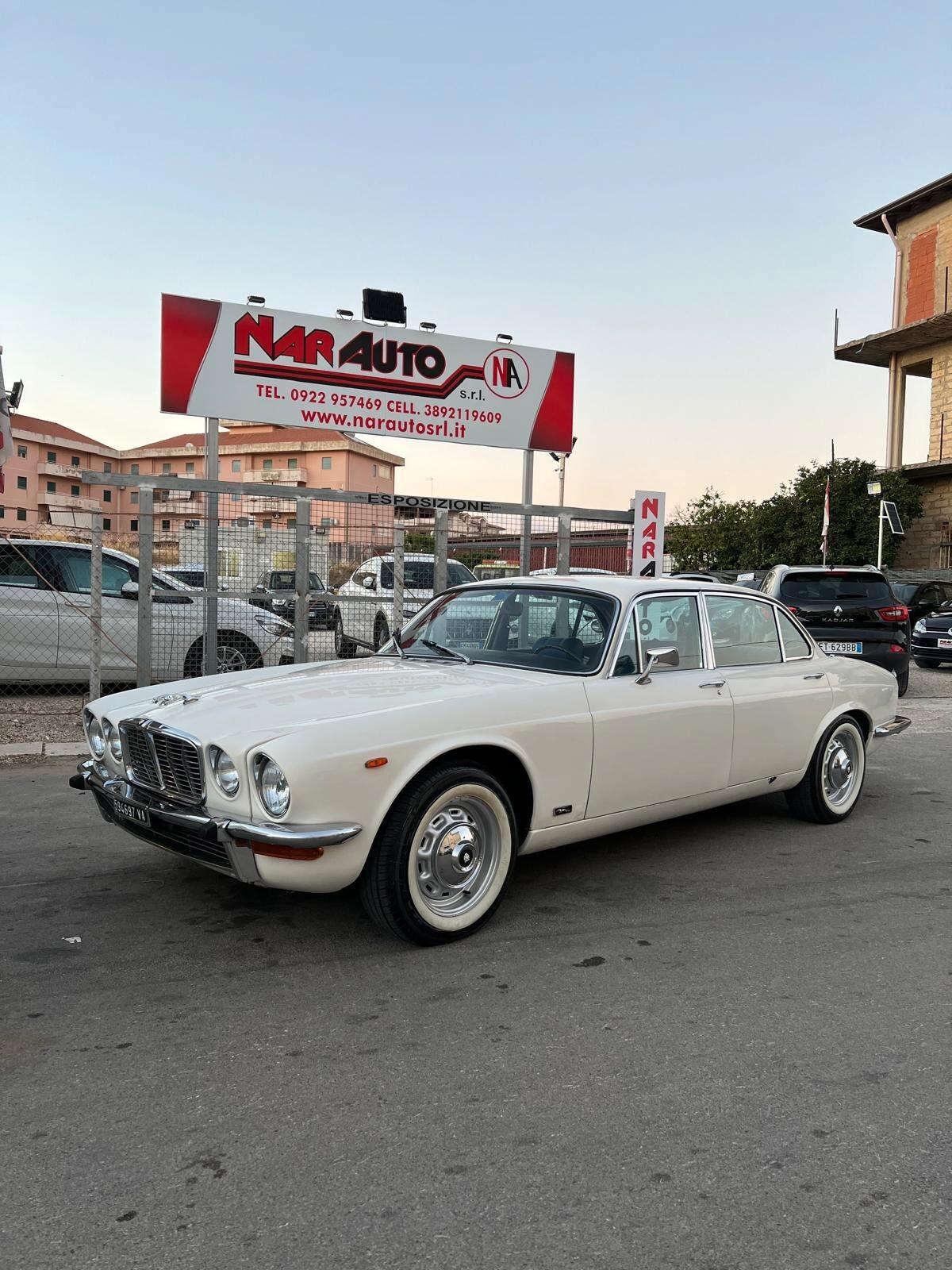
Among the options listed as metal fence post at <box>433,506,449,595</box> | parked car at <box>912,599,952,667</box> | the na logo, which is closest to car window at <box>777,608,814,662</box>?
metal fence post at <box>433,506,449,595</box>

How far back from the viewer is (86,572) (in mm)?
10602

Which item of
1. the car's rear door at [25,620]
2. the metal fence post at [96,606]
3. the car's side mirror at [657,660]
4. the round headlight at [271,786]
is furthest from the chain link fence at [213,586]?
the round headlight at [271,786]

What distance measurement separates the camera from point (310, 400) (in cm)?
1152

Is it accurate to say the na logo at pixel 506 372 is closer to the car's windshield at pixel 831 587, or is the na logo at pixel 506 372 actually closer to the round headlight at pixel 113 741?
the car's windshield at pixel 831 587

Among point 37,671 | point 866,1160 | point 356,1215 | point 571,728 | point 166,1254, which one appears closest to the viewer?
point 166,1254

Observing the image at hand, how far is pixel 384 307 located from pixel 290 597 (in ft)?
13.4

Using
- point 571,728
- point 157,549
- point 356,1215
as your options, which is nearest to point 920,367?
point 157,549

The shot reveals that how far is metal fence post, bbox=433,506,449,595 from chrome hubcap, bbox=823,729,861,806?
18.2ft

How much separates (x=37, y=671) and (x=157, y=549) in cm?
176

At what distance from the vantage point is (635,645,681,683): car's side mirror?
15.3 feet

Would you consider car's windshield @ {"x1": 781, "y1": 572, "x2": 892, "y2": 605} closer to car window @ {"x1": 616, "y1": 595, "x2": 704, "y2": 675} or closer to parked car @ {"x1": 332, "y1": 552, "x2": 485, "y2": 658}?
parked car @ {"x1": 332, "y1": 552, "x2": 485, "y2": 658}

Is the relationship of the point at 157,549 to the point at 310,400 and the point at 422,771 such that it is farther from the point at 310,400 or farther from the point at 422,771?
the point at 422,771

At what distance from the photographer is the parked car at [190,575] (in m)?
9.96

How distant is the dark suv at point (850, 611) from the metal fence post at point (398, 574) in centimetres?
423
